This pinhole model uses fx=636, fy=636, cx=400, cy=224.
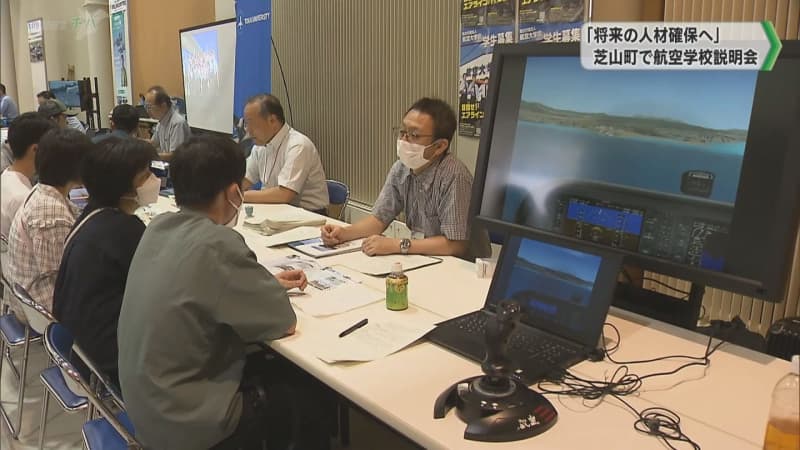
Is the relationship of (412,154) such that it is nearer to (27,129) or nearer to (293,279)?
(293,279)

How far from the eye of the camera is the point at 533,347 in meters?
1.42

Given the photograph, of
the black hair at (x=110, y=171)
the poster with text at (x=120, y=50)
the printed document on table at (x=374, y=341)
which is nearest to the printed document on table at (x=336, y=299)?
the printed document on table at (x=374, y=341)

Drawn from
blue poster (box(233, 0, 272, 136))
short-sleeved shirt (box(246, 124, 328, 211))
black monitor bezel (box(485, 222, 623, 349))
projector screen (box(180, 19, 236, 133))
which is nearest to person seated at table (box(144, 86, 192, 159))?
projector screen (box(180, 19, 236, 133))

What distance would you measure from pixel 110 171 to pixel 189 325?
74 centimetres

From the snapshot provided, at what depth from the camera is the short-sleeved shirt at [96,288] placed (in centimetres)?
173

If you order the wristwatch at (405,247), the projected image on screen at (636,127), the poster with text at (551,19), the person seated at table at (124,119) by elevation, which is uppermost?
the poster with text at (551,19)

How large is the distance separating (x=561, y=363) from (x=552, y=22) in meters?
→ 2.19

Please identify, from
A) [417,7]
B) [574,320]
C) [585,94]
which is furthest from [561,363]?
[417,7]

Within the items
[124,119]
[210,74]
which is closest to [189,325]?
[124,119]

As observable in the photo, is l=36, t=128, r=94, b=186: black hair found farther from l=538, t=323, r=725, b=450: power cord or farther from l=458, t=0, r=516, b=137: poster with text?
l=458, t=0, r=516, b=137: poster with text

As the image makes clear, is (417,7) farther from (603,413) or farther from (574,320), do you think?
(603,413)

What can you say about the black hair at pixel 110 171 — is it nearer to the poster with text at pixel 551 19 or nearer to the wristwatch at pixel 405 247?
the wristwatch at pixel 405 247

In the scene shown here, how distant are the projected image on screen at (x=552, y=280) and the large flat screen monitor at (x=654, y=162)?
6 centimetres

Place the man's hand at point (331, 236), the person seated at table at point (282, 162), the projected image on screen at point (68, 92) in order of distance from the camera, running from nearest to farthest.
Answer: the man's hand at point (331, 236) → the person seated at table at point (282, 162) → the projected image on screen at point (68, 92)
